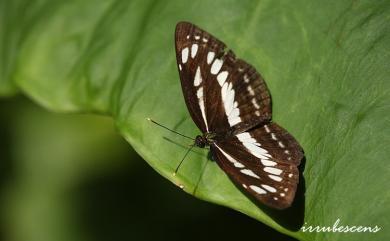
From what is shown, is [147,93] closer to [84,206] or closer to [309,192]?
[309,192]

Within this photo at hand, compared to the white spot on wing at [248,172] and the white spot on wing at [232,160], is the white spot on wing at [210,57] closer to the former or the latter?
the white spot on wing at [232,160]

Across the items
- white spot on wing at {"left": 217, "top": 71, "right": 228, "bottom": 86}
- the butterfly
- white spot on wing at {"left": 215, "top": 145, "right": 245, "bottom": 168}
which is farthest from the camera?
white spot on wing at {"left": 217, "top": 71, "right": 228, "bottom": 86}

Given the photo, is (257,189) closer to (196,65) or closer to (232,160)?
(232,160)

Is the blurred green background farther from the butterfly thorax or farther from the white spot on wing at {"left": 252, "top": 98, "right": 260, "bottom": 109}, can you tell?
the white spot on wing at {"left": 252, "top": 98, "right": 260, "bottom": 109}

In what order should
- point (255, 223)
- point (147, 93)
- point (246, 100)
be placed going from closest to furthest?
point (147, 93), point (246, 100), point (255, 223)

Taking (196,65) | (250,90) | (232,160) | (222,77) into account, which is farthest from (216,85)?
(232,160)

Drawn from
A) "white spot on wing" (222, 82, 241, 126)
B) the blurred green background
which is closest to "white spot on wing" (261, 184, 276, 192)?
"white spot on wing" (222, 82, 241, 126)

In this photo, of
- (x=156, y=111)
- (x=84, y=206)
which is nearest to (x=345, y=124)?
(x=156, y=111)
